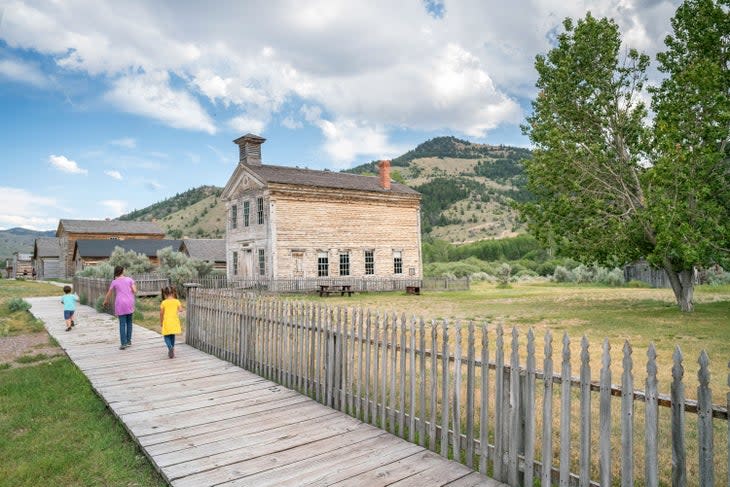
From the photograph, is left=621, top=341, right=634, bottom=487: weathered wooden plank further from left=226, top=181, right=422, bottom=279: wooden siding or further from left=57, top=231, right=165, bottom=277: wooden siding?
left=57, top=231, right=165, bottom=277: wooden siding

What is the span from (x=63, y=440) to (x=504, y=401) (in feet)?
16.1

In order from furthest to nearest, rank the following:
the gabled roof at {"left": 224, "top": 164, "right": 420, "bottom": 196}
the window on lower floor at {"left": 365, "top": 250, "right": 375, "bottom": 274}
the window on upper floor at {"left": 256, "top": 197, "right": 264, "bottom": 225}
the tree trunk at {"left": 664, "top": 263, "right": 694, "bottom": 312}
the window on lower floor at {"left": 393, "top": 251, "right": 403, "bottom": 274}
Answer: the window on lower floor at {"left": 393, "top": 251, "right": 403, "bottom": 274}, the window on lower floor at {"left": 365, "top": 250, "right": 375, "bottom": 274}, the window on upper floor at {"left": 256, "top": 197, "right": 264, "bottom": 225}, the gabled roof at {"left": 224, "top": 164, "right": 420, "bottom": 196}, the tree trunk at {"left": 664, "top": 263, "right": 694, "bottom": 312}

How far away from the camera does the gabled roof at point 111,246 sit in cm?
Answer: 5335

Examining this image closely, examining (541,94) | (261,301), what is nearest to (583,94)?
(541,94)

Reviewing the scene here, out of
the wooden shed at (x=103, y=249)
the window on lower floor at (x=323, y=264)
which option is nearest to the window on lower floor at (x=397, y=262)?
the window on lower floor at (x=323, y=264)

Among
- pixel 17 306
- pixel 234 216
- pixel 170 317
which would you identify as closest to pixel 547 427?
pixel 170 317

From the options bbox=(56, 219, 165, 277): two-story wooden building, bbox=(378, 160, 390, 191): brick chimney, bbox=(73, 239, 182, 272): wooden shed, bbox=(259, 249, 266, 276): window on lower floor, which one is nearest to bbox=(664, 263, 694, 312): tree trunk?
bbox=(378, 160, 390, 191): brick chimney

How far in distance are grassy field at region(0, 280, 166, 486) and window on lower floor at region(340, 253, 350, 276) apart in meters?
26.1

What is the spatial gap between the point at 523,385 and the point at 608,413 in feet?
2.36

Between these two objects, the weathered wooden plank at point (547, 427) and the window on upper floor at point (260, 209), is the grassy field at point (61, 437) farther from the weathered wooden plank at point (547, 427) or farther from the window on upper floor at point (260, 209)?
the window on upper floor at point (260, 209)

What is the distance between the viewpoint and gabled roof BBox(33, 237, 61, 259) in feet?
221

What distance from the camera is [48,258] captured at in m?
66.7

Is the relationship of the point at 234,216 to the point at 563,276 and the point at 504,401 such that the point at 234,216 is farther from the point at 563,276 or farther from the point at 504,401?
the point at 504,401

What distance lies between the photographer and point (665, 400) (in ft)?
10.7
